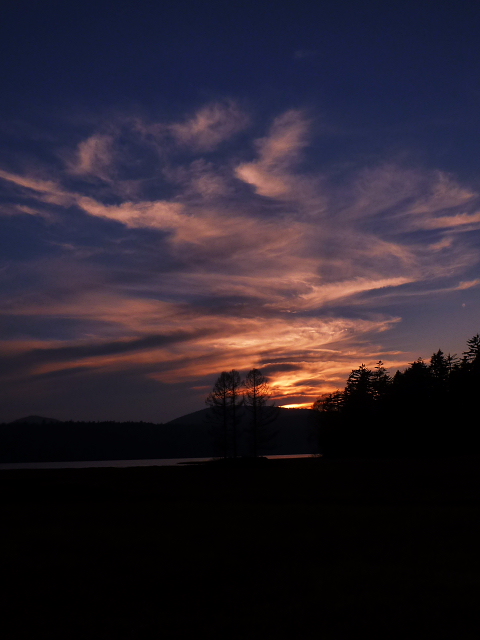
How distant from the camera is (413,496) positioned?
2003cm

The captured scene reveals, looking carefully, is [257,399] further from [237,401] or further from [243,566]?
[243,566]

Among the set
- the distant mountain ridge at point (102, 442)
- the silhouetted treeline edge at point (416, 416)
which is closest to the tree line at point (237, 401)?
the silhouetted treeline edge at point (416, 416)

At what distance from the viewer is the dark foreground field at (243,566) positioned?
6641mm

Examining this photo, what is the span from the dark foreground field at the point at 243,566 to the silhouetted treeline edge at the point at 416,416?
131 feet

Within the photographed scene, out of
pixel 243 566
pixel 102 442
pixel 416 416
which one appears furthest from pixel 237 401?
pixel 102 442

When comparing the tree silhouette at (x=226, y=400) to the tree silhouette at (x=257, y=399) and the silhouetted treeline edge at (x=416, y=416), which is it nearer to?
the tree silhouette at (x=257, y=399)

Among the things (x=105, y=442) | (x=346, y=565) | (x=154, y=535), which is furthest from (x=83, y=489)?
(x=105, y=442)

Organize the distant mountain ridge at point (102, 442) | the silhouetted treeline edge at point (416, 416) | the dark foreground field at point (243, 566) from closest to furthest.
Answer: the dark foreground field at point (243, 566), the silhouetted treeline edge at point (416, 416), the distant mountain ridge at point (102, 442)

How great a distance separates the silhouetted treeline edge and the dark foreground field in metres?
39.8

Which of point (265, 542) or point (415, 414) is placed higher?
point (415, 414)

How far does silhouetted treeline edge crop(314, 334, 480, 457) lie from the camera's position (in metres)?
57.2

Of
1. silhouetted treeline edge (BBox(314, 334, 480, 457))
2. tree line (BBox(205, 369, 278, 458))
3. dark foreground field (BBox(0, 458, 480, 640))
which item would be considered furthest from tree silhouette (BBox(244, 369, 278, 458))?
dark foreground field (BBox(0, 458, 480, 640))

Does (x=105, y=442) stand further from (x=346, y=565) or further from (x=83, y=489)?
(x=346, y=565)

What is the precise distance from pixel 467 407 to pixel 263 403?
22.5 metres
